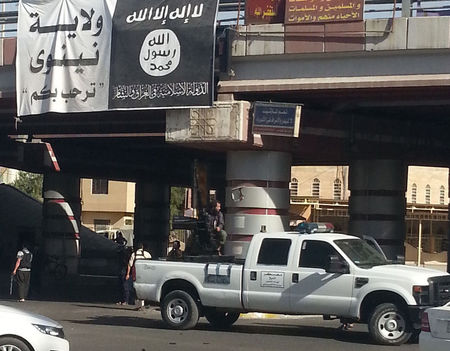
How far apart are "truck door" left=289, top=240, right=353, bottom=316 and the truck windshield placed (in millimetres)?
251

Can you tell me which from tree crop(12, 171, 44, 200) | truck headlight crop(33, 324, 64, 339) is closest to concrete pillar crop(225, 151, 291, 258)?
truck headlight crop(33, 324, 64, 339)

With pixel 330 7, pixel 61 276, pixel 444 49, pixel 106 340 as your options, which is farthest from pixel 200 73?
pixel 61 276

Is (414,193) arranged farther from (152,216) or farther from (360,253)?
(360,253)

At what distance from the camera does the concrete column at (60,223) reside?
36.7 meters

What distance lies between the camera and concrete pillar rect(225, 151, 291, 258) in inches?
862

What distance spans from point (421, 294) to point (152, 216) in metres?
29.0

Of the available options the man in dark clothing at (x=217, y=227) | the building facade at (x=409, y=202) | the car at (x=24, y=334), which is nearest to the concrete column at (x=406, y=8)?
the man in dark clothing at (x=217, y=227)

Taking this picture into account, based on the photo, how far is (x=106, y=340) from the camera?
53.4 ft

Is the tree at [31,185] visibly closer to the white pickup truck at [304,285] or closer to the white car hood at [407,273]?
the white pickup truck at [304,285]

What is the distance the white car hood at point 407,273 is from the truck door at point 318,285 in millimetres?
567

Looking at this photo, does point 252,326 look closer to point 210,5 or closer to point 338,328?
point 338,328

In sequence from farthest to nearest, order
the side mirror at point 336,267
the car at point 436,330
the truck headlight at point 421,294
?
the side mirror at point 336,267, the truck headlight at point 421,294, the car at point 436,330

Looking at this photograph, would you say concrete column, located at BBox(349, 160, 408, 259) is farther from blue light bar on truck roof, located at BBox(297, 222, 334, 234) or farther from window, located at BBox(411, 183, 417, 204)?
window, located at BBox(411, 183, 417, 204)

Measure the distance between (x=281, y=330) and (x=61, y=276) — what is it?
Answer: 748 inches
